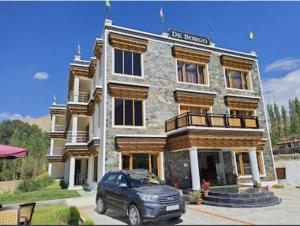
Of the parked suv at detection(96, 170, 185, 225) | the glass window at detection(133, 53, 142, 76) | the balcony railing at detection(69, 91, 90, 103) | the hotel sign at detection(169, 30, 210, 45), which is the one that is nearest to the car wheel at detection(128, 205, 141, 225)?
the parked suv at detection(96, 170, 185, 225)

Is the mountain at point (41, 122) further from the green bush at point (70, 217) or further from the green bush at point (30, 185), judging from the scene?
the green bush at point (70, 217)

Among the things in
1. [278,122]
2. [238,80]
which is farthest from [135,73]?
[278,122]

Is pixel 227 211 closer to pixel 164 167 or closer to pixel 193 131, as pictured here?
pixel 193 131

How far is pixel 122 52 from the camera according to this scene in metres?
16.3

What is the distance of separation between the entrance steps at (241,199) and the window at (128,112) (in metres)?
6.54

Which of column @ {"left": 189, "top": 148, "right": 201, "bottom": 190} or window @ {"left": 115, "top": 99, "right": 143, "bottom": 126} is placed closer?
column @ {"left": 189, "top": 148, "right": 201, "bottom": 190}

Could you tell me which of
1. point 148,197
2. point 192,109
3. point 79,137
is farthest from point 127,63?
point 148,197

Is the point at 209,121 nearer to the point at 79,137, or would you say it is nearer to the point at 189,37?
the point at 189,37

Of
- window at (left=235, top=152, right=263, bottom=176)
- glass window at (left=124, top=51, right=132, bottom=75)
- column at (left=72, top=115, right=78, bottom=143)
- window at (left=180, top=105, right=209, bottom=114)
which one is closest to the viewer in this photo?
glass window at (left=124, top=51, right=132, bottom=75)

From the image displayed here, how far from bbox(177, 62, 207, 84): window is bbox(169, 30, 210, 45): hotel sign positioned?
2.15 metres

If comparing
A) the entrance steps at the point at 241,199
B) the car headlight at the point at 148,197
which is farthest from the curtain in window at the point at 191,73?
the car headlight at the point at 148,197

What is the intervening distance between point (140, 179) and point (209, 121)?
724 cm

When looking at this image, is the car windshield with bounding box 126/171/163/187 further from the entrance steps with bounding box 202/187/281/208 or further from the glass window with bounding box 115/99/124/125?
the glass window with bounding box 115/99/124/125

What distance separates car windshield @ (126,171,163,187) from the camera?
28.6 feet
